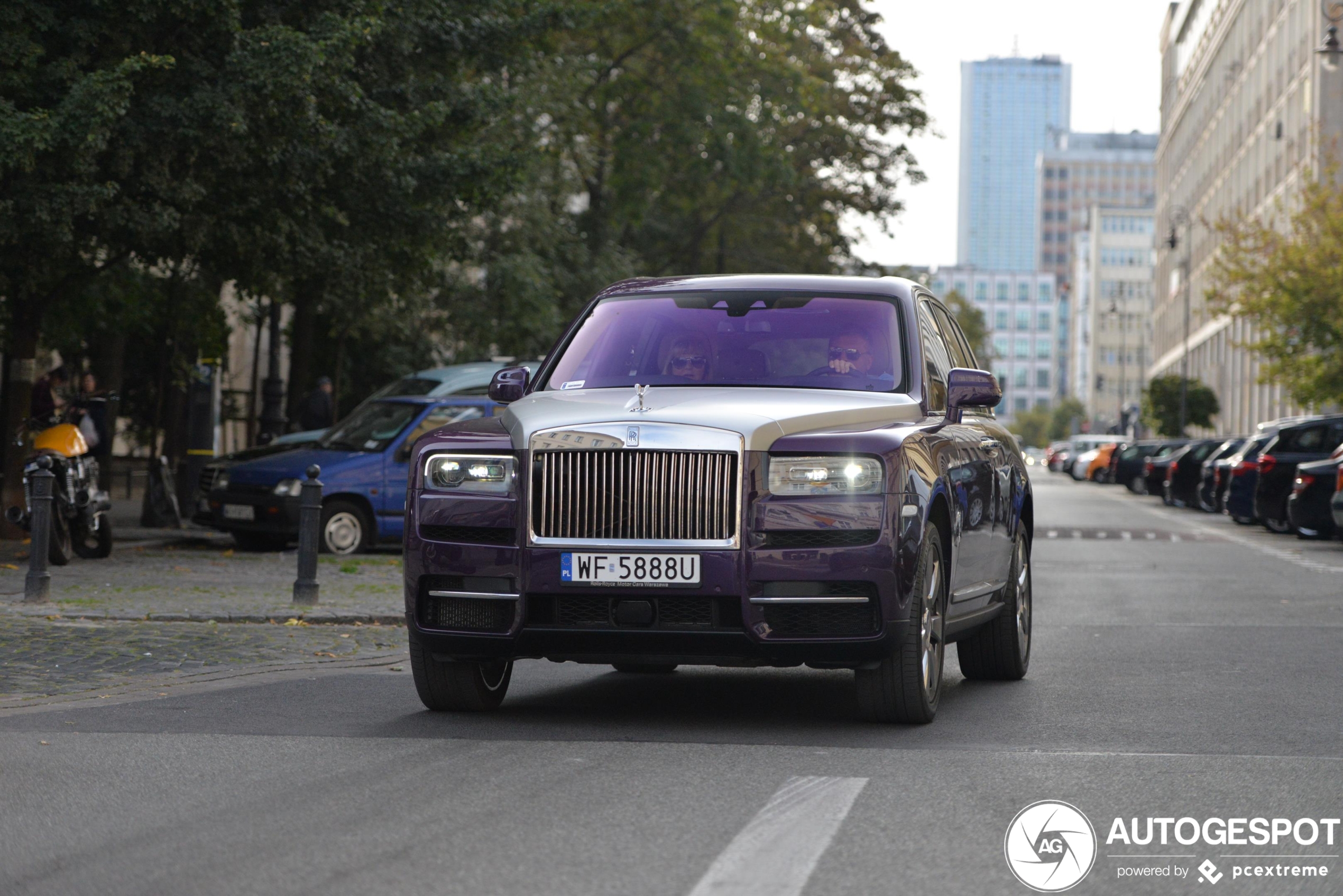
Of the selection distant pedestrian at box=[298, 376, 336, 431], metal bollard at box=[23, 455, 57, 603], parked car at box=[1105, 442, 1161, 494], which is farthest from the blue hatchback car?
parked car at box=[1105, 442, 1161, 494]

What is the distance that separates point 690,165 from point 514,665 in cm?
2641

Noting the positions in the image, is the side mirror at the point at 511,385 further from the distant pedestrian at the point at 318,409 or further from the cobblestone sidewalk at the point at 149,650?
the distant pedestrian at the point at 318,409

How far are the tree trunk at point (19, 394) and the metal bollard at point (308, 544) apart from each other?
19.9 feet

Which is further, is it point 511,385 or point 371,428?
point 371,428

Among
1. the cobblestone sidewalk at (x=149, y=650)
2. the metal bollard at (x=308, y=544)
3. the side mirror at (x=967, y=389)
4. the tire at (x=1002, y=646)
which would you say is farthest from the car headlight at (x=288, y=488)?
the side mirror at (x=967, y=389)

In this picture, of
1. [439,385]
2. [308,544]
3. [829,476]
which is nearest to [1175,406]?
[439,385]

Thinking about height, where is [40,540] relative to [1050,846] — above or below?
above

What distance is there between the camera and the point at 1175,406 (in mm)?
80875

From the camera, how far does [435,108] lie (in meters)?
19.8

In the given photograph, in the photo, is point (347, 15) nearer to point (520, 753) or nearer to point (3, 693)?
point (3, 693)

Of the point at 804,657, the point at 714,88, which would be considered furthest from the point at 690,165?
the point at 804,657

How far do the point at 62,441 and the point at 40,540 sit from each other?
3.66 m

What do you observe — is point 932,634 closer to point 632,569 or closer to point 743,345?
point 632,569

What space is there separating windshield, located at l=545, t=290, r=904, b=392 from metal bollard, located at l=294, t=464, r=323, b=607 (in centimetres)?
489
